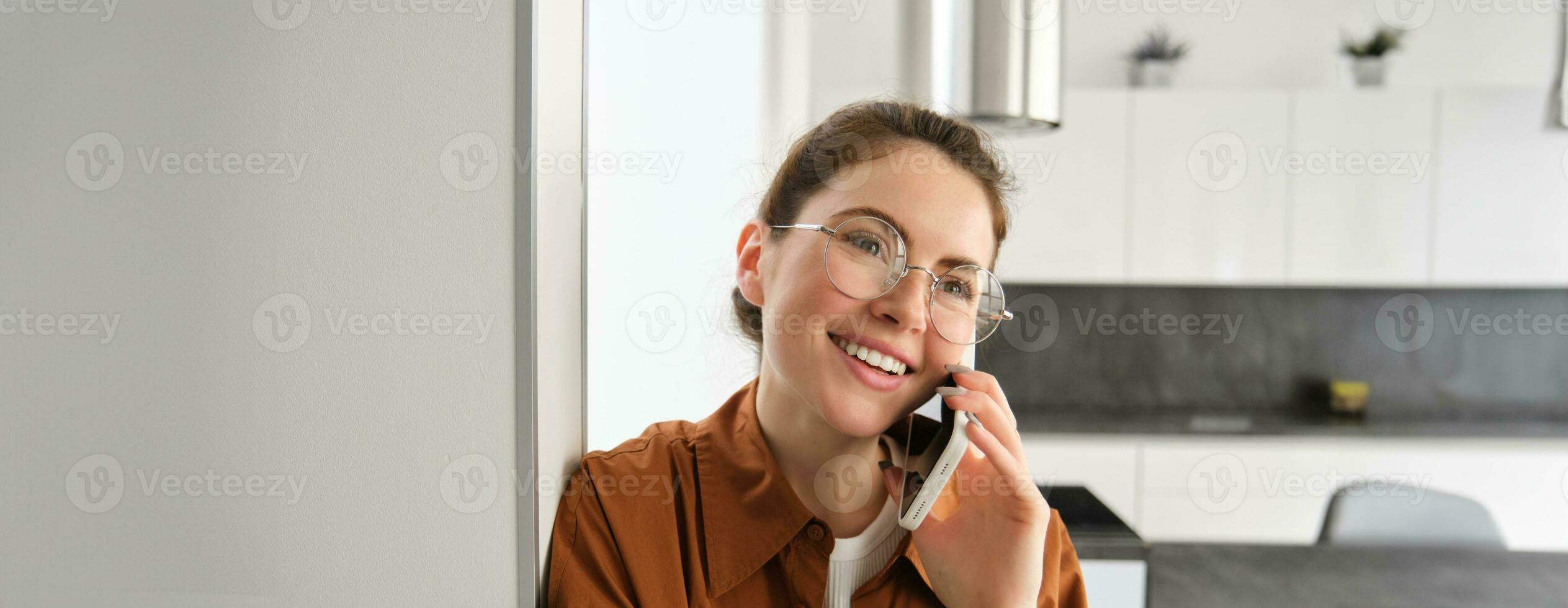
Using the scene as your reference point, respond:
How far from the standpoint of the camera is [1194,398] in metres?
3.92

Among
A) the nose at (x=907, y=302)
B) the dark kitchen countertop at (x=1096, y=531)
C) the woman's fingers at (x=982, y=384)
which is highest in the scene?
the nose at (x=907, y=302)

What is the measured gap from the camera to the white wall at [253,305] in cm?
79

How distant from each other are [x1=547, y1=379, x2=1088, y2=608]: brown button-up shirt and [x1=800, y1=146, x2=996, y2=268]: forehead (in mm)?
315

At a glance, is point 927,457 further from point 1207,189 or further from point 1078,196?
point 1207,189

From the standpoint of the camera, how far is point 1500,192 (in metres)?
3.38

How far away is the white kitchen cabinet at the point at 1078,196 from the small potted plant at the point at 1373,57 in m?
0.95

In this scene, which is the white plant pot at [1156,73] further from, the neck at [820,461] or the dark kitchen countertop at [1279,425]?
the neck at [820,461]

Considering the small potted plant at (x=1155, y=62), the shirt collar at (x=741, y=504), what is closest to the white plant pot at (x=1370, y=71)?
the small potted plant at (x=1155, y=62)

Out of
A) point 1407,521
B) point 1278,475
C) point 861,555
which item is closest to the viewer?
point 861,555

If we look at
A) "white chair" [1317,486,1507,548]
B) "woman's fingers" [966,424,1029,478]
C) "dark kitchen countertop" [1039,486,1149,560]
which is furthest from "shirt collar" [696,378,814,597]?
"white chair" [1317,486,1507,548]

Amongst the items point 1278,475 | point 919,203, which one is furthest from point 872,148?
point 1278,475

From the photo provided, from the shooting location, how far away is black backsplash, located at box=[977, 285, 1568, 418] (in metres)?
3.83

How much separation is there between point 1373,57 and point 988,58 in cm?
205

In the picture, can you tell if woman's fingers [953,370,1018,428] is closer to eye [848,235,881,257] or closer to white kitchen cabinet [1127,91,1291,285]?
eye [848,235,881,257]
